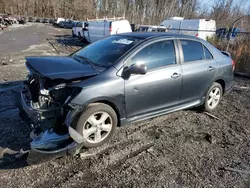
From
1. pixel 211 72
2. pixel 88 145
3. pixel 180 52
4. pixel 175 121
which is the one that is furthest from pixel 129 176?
pixel 211 72

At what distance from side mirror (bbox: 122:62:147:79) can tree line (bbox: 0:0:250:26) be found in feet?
113

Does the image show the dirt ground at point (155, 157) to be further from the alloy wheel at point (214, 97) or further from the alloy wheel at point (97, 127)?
the alloy wheel at point (214, 97)

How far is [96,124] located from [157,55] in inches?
63.4

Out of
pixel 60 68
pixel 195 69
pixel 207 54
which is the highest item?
pixel 207 54

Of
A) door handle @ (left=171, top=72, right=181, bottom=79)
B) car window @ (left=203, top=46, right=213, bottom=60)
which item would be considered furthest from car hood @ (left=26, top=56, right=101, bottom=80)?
car window @ (left=203, top=46, right=213, bottom=60)

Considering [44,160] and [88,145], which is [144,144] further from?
[44,160]

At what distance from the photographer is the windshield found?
3568 mm

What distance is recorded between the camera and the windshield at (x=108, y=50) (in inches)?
140

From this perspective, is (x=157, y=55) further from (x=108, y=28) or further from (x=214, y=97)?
(x=108, y=28)

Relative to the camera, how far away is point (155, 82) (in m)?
3.68

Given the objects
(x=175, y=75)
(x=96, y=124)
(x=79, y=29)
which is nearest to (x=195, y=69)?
(x=175, y=75)

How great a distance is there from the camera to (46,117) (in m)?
2.96

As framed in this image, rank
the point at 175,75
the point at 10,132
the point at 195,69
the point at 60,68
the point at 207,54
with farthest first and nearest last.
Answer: the point at 207,54 < the point at 195,69 < the point at 175,75 < the point at 10,132 < the point at 60,68

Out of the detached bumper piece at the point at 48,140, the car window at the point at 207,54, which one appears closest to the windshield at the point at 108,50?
the detached bumper piece at the point at 48,140
